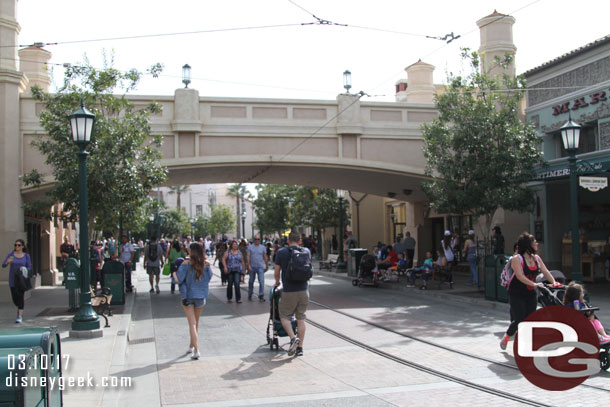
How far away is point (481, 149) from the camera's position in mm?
15305

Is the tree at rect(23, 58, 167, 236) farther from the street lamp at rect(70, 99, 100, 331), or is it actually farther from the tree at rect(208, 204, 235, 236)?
the tree at rect(208, 204, 235, 236)

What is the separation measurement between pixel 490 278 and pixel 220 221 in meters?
69.1

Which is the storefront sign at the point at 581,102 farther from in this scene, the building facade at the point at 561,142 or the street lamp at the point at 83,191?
the street lamp at the point at 83,191

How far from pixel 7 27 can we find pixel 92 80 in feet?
14.3

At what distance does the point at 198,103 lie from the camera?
59.6ft

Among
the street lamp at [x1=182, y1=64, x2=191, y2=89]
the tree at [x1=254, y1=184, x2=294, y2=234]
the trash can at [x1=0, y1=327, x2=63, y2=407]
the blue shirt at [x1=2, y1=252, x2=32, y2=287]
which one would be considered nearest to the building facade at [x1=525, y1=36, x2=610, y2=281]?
the street lamp at [x1=182, y1=64, x2=191, y2=89]

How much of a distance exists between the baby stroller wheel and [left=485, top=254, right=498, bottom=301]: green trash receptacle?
21.8 feet

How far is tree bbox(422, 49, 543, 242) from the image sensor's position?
15.2 meters

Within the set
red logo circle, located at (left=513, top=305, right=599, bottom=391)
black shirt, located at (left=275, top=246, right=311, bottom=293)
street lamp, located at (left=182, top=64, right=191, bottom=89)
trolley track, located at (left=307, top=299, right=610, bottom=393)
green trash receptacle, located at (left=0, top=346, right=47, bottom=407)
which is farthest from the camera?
street lamp, located at (left=182, top=64, right=191, bottom=89)

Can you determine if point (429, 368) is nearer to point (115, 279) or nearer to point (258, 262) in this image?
point (258, 262)

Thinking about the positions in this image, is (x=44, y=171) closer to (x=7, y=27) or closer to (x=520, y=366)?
(x=7, y=27)

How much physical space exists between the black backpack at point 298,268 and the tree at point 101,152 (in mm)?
6724

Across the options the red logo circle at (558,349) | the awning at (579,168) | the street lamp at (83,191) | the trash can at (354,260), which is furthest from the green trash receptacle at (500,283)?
the street lamp at (83,191)

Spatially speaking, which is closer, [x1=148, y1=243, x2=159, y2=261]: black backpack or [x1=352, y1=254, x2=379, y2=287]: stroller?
[x1=148, y1=243, x2=159, y2=261]: black backpack
